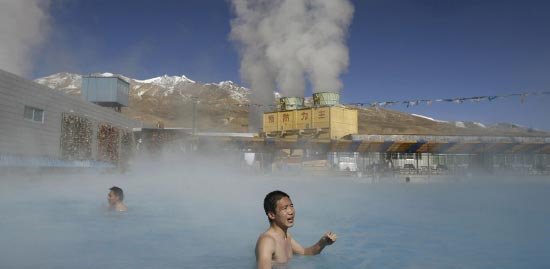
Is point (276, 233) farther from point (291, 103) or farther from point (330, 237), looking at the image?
point (291, 103)

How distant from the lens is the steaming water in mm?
4680

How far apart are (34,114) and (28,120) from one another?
629 millimetres

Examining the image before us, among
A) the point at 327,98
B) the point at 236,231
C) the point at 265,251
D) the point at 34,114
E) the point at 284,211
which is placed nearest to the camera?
the point at 265,251

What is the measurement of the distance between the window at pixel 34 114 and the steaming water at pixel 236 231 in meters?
6.03

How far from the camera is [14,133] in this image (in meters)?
15.2

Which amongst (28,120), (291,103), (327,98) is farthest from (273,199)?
(291,103)

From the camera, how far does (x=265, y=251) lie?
10.5 feet

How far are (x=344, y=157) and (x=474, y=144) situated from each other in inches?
529

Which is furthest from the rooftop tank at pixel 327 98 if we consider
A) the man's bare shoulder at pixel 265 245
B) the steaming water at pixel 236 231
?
the man's bare shoulder at pixel 265 245

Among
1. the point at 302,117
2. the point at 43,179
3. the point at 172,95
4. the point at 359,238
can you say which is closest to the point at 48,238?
the point at 359,238

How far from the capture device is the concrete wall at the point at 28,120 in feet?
48.1

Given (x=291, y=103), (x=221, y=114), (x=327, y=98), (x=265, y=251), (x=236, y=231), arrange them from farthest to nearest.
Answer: (x=221, y=114) → (x=291, y=103) → (x=327, y=98) → (x=236, y=231) → (x=265, y=251)

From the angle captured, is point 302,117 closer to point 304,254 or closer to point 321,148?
point 321,148

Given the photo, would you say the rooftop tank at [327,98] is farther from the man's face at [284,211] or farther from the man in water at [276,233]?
the man's face at [284,211]
